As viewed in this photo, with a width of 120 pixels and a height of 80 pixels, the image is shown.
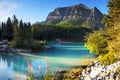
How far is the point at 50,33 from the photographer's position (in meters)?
114

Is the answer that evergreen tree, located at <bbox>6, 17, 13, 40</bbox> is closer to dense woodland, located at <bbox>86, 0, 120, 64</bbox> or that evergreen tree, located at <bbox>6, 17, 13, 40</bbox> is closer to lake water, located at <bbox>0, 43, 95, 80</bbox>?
lake water, located at <bbox>0, 43, 95, 80</bbox>

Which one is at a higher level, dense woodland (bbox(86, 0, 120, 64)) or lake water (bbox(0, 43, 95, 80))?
dense woodland (bbox(86, 0, 120, 64))

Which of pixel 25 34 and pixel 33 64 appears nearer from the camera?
pixel 33 64

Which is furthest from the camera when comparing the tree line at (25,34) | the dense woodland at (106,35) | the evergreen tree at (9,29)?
the evergreen tree at (9,29)

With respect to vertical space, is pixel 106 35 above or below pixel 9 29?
below

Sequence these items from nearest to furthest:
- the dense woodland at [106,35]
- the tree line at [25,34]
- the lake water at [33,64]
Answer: the lake water at [33,64], the dense woodland at [106,35], the tree line at [25,34]

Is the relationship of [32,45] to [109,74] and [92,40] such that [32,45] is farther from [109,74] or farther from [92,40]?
[109,74]

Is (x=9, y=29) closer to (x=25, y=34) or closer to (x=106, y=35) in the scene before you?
(x=25, y=34)

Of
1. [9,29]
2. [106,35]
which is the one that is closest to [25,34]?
[9,29]

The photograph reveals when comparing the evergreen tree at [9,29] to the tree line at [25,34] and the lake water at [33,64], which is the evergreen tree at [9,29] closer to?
the tree line at [25,34]

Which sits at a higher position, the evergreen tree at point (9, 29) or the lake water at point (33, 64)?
the evergreen tree at point (9, 29)

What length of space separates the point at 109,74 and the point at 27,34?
4981 centimetres

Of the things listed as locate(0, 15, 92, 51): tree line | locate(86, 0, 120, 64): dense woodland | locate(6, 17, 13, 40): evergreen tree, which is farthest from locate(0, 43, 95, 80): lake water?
locate(6, 17, 13, 40): evergreen tree

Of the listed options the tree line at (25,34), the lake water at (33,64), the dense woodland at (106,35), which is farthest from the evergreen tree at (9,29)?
the dense woodland at (106,35)
